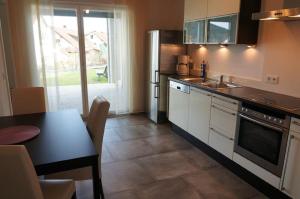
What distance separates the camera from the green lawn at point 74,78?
4.27 metres

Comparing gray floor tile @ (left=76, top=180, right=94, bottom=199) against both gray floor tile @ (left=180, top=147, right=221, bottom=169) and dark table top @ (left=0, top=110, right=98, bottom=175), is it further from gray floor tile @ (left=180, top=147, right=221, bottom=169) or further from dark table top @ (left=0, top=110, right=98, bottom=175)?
gray floor tile @ (left=180, top=147, right=221, bottom=169)

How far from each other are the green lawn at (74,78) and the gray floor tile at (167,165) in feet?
7.30

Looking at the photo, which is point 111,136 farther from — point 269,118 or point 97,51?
point 269,118

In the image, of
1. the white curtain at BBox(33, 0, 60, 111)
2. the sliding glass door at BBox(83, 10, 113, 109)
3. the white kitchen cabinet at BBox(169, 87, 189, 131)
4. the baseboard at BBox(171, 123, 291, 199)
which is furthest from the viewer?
the sliding glass door at BBox(83, 10, 113, 109)

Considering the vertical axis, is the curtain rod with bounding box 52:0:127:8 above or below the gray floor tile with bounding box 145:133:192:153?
above

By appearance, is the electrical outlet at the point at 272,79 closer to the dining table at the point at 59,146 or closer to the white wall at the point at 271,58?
the white wall at the point at 271,58

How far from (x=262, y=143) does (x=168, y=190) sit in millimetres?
1110

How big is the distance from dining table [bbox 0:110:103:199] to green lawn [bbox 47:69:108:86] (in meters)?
2.05

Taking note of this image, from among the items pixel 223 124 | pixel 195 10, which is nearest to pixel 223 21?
pixel 195 10

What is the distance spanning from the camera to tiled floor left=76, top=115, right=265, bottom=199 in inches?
94.4

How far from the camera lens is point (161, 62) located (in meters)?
4.27

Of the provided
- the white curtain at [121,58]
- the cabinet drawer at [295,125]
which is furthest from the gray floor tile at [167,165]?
the white curtain at [121,58]

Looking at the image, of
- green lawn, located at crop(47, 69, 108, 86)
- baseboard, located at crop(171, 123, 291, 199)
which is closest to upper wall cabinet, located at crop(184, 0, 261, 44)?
baseboard, located at crop(171, 123, 291, 199)

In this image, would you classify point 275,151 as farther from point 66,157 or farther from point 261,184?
point 66,157
